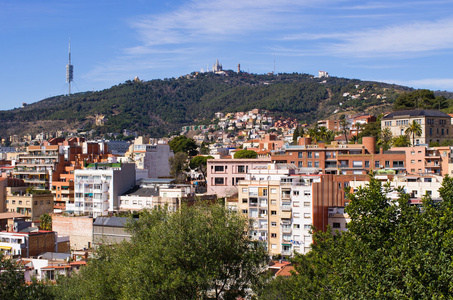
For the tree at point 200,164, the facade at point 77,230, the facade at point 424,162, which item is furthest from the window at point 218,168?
the facade at point 424,162

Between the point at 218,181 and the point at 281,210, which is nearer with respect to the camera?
the point at 281,210

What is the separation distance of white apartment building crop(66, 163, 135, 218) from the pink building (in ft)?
34.5

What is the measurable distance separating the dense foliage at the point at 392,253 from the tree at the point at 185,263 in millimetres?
5323

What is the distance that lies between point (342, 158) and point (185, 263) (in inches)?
1725

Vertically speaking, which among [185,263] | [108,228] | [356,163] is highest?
[356,163]

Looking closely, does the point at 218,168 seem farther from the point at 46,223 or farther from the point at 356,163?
the point at 46,223

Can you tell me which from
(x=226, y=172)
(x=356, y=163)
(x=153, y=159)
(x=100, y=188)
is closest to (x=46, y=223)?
(x=100, y=188)

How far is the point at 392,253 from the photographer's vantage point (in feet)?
58.2

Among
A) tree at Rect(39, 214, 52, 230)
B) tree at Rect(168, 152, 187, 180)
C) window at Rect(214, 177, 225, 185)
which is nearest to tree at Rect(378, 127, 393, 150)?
window at Rect(214, 177, 225, 185)

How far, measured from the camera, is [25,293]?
2739cm

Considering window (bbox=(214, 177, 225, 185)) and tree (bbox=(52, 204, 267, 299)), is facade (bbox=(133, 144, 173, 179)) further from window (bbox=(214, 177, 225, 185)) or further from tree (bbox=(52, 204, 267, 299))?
tree (bbox=(52, 204, 267, 299))

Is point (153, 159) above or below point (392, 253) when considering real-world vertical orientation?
above

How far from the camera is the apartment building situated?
209 feet

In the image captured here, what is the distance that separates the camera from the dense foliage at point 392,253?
1625 centimetres
